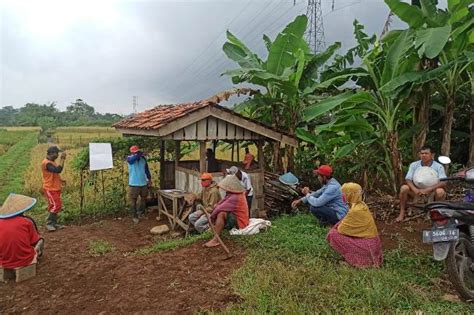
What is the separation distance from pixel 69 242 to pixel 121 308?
353 centimetres

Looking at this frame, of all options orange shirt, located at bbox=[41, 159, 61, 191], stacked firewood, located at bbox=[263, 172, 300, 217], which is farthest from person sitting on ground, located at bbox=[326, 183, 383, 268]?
orange shirt, located at bbox=[41, 159, 61, 191]

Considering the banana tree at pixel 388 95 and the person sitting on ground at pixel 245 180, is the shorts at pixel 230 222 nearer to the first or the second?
the person sitting on ground at pixel 245 180

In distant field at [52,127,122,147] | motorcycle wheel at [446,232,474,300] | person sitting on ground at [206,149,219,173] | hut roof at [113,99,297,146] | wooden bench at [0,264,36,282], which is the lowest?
wooden bench at [0,264,36,282]

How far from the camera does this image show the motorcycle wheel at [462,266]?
3.92 meters

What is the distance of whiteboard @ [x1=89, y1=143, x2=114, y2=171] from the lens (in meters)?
8.51

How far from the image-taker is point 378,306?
375 cm

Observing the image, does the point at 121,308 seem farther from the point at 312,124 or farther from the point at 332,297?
the point at 312,124

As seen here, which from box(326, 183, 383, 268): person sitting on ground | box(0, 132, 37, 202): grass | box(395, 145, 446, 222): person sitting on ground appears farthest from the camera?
box(0, 132, 37, 202): grass

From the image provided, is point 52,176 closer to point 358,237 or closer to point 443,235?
point 358,237

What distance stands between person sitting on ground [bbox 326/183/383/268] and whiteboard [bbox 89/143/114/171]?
18.1 feet

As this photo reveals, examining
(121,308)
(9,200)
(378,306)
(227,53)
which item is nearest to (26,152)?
(227,53)

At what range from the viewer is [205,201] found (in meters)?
7.04

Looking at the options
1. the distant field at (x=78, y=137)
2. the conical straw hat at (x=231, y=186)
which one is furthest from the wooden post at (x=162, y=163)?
the distant field at (x=78, y=137)

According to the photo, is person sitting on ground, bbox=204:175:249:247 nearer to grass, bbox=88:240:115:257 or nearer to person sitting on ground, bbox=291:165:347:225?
person sitting on ground, bbox=291:165:347:225
